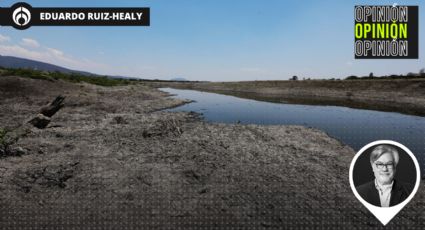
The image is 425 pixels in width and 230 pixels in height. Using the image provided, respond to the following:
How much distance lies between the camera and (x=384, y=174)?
696 cm

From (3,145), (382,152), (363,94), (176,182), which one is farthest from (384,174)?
(363,94)

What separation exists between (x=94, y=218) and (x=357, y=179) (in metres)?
7.79

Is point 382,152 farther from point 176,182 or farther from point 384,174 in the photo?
point 176,182

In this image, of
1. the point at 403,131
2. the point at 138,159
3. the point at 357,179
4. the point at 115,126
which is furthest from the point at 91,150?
the point at 403,131

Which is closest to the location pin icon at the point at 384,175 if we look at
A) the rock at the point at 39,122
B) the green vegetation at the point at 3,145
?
the green vegetation at the point at 3,145

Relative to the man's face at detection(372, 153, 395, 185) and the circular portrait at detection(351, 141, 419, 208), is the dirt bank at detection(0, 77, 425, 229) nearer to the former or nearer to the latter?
the circular portrait at detection(351, 141, 419, 208)

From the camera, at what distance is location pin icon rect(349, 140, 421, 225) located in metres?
7.03

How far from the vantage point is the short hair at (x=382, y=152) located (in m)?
7.12

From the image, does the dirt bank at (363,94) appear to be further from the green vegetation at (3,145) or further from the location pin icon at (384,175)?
the green vegetation at (3,145)

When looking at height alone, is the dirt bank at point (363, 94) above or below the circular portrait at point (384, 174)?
above

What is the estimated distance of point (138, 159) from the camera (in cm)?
1341

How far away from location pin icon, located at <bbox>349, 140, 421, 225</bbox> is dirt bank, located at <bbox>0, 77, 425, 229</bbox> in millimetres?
1230

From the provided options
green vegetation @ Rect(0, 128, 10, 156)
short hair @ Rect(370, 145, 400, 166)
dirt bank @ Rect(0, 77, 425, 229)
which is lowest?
dirt bank @ Rect(0, 77, 425, 229)

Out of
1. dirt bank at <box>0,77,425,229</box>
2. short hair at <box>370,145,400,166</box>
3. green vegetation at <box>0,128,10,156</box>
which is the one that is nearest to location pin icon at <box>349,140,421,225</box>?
short hair at <box>370,145,400,166</box>
